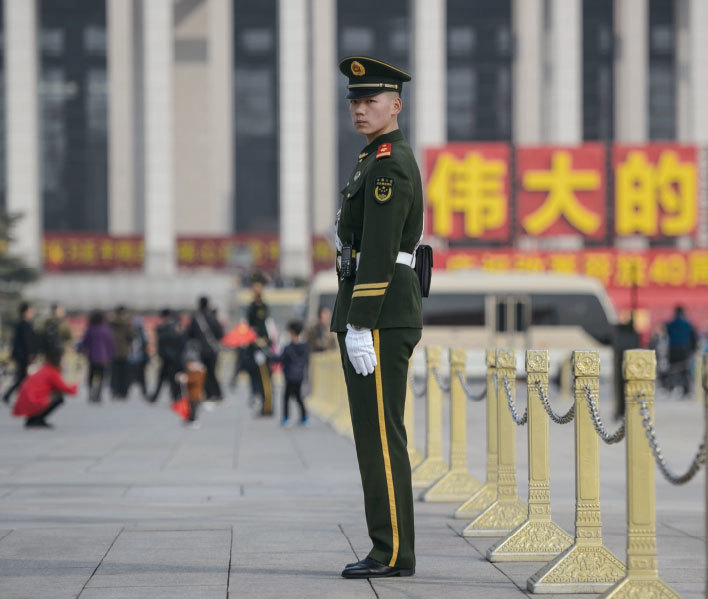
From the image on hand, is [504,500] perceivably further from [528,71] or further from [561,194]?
[528,71]

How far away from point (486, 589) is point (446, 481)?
3.49m

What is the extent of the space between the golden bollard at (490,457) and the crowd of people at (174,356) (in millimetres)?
8892

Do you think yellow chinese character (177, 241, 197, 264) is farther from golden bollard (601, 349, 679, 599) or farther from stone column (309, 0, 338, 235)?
golden bollard (601, 349, 679, 599)

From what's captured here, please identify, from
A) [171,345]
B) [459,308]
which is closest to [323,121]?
[459,308]

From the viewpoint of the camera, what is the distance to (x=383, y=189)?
18.7ft

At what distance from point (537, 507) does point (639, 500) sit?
4.95 ft

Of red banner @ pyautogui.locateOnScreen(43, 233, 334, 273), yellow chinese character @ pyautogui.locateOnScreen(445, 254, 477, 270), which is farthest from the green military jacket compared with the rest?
red banner @ pyautogui.locateOnScreen(43, 233, 334, 273)

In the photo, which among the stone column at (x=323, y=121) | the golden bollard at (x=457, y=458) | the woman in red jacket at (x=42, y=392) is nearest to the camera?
the golden bollard at (x=457, y=458)

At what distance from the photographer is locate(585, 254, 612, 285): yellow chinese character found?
3506 cm

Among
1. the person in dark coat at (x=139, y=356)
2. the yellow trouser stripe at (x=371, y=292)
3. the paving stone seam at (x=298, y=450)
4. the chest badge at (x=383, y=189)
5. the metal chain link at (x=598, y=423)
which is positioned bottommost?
the person in dark coat at (x=139, y=356)

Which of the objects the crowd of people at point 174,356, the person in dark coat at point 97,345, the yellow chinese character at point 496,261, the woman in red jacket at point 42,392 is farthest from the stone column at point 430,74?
the woman in red jacket at point 42,392

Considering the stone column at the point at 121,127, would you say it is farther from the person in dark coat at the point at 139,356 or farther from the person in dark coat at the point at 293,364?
the person in dark coat at the point at 293,364

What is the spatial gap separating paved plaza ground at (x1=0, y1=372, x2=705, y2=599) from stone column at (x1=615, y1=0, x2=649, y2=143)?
4264 centimetres

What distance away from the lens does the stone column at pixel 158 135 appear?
4922cm
